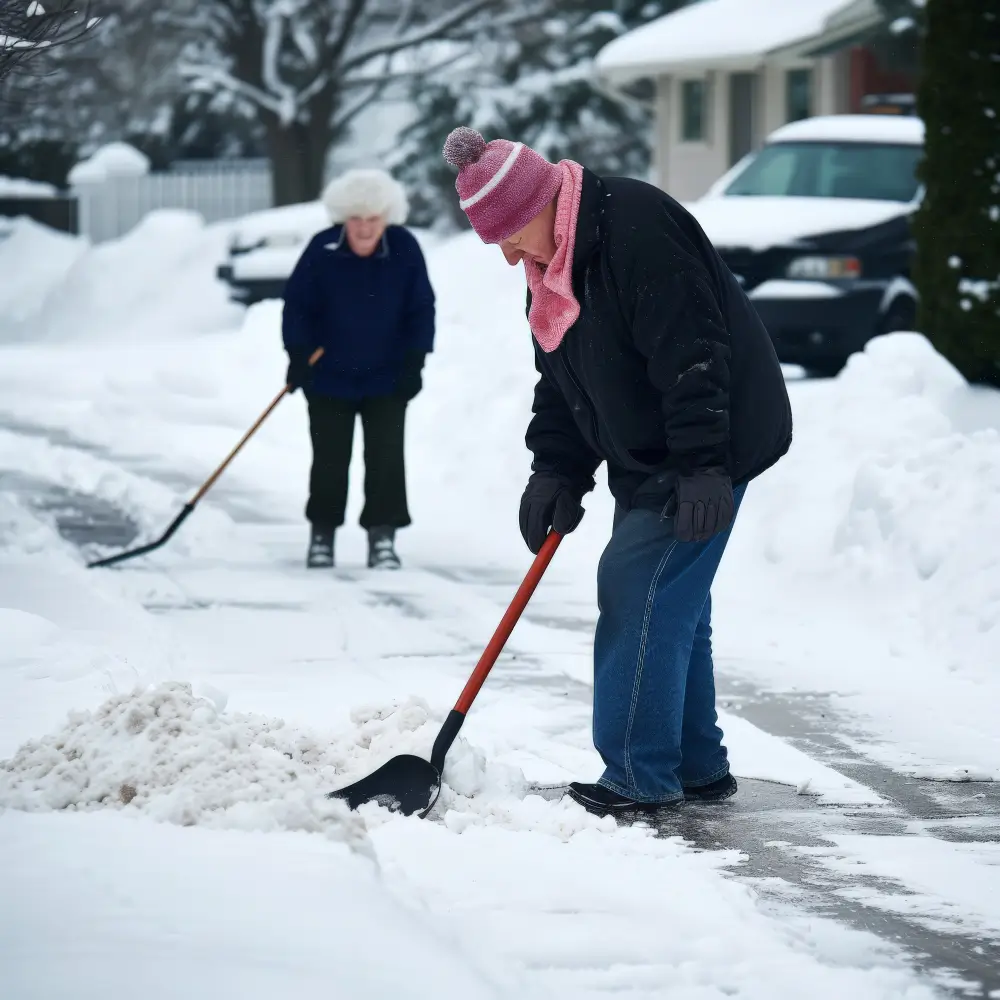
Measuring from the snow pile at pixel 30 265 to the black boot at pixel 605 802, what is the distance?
2009cm

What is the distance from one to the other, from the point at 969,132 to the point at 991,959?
7107 mm

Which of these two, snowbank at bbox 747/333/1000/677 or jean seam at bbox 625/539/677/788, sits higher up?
jean seam at bbox 625/539/677/788

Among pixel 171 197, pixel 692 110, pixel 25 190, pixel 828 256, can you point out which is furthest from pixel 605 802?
pixel 25 190

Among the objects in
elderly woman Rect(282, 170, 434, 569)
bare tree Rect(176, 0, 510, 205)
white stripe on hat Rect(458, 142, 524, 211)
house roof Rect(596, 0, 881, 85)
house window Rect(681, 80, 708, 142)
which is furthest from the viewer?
bare tree Rect(176, 0, 510, 205)

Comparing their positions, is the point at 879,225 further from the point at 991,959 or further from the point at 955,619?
the point at 991,959

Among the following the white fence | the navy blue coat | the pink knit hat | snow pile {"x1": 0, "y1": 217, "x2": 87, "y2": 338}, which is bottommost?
snow pile {"x1": 0, "y1": 217, "x2": 87, "y2": 338}

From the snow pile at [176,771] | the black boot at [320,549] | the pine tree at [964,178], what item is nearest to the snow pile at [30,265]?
the pine tree at [964,178]

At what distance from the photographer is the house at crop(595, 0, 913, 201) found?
924 inches

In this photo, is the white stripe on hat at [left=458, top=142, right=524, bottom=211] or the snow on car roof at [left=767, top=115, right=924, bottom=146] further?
the snow on car roof at [left=767, top=115, right=924, bottom=146]

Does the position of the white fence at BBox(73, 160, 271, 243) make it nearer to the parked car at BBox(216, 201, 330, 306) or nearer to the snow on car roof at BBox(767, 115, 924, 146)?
the parked car at BBox(216, 201, 330, 306)

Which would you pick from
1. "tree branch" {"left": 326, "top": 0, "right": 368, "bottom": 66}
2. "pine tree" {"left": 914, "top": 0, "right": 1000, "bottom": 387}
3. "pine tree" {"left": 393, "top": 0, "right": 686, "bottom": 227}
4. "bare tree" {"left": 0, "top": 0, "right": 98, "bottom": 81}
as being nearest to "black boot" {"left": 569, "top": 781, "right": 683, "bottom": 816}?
"bare tree" {"left": 0, "top": 0, "right": 98, "bottom": 81}

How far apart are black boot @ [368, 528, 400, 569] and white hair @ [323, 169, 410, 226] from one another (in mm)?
1407

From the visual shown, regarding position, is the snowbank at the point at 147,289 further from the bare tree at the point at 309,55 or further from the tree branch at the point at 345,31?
the tree branch at the point at 345,31

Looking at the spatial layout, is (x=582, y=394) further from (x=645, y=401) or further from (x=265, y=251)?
(x=265, y=251)
